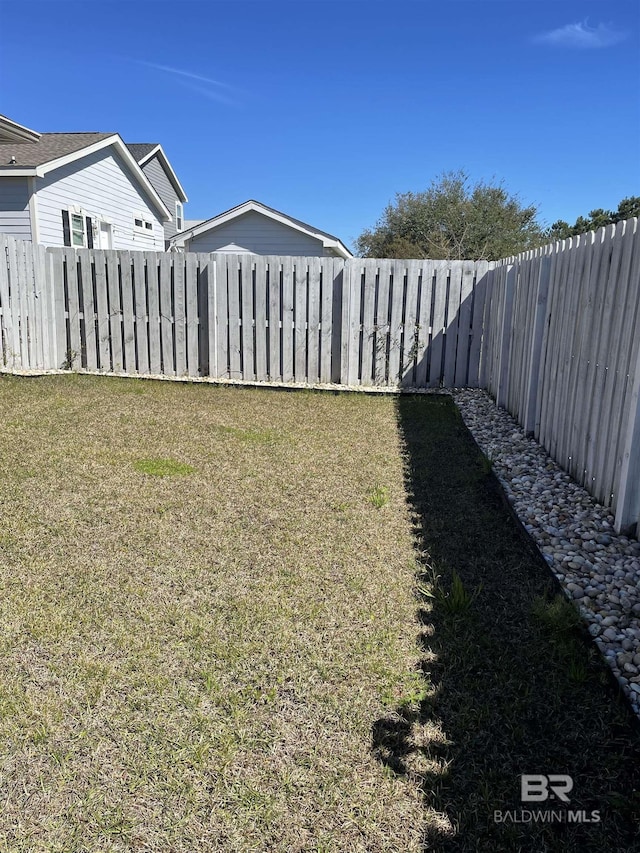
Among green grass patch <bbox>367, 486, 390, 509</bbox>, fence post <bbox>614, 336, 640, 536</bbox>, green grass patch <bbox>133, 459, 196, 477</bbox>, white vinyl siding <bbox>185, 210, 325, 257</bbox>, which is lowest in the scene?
green grass patch <bbox>367, 486, 390, 509</bbox>

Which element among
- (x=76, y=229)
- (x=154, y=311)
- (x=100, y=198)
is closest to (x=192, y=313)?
(x=154, y=311)

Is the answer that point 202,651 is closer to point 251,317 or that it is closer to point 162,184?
point 251,317

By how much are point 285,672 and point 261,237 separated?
19.1 meters

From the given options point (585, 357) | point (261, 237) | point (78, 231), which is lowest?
point (585, 357)

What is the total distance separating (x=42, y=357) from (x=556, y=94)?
2344 centimetres

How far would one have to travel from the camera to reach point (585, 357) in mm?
4301

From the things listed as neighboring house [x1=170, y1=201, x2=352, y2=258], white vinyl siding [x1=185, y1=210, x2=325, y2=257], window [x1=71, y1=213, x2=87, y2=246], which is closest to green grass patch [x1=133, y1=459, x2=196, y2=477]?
window [x1=71, y1=213, x2=87, y2=246]

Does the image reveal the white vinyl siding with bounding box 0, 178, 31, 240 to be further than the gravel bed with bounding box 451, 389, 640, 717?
Yes

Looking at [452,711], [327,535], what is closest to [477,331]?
[327,535]

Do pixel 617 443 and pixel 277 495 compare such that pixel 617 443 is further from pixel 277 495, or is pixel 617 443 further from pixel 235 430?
pixel 235 430

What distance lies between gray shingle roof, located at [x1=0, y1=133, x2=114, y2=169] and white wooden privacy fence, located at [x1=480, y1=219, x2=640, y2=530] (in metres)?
11.0

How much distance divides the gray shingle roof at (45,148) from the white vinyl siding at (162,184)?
8442mm

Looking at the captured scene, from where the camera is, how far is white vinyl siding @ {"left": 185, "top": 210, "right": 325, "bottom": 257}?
19719mm

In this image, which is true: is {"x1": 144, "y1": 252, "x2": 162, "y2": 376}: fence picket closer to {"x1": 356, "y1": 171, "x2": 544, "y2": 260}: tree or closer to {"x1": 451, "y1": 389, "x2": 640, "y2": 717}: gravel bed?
{"x1": 451, "y1": 389, "x2": 640, "y2": 717}: gravel bed
